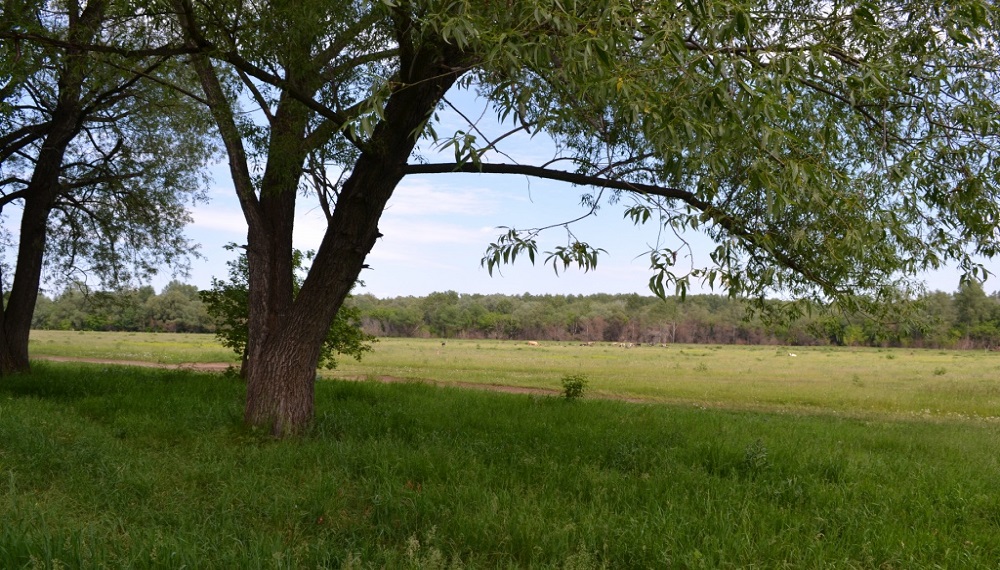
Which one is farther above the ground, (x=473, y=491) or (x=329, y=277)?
(x=329, y=277)

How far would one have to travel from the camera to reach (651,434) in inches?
361

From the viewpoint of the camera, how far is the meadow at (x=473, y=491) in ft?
15.5

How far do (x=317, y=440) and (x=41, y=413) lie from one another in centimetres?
447

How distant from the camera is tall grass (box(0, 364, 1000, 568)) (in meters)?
4.70

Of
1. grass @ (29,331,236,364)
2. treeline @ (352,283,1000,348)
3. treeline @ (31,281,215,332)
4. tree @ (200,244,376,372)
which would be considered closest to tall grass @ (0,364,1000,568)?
tree @ (200,244,376,372)

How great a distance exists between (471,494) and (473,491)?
0.14 ft

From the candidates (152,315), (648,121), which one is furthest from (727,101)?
(152,315)

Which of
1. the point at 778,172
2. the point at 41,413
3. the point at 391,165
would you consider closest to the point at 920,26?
the point at 778,172

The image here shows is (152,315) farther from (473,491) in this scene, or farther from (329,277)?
(473,491)

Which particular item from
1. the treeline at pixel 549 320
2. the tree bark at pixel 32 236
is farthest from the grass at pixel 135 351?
the treeline at pixel 549 320

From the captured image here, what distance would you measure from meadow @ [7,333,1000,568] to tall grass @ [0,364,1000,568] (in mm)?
24

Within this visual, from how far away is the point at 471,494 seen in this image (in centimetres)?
589

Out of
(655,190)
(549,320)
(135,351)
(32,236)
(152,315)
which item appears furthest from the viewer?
(549,320)

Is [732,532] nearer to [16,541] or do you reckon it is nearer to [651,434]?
[651,434]
